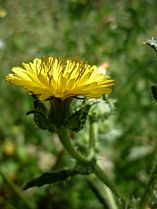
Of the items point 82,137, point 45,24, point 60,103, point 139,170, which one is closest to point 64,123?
point 60,103

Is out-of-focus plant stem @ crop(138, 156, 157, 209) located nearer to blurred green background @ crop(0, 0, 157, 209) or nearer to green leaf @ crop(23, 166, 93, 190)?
green leaf @ crop(23, 166, 93, 190)

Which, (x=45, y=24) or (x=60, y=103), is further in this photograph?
(x=45, y=24)

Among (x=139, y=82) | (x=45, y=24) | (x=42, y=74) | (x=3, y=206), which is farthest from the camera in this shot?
(x=45, y=24)

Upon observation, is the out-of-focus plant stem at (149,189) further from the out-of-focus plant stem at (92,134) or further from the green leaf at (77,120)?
the out-of-focus plant stem at (92,134)

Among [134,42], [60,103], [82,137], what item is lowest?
[82,137]

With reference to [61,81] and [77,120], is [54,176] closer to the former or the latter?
[77,120]

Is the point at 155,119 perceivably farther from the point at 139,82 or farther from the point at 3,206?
the point at 3,206

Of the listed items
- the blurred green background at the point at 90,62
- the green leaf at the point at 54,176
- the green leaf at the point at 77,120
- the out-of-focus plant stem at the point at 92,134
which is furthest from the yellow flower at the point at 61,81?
the blurred green background at the point at 90,62
